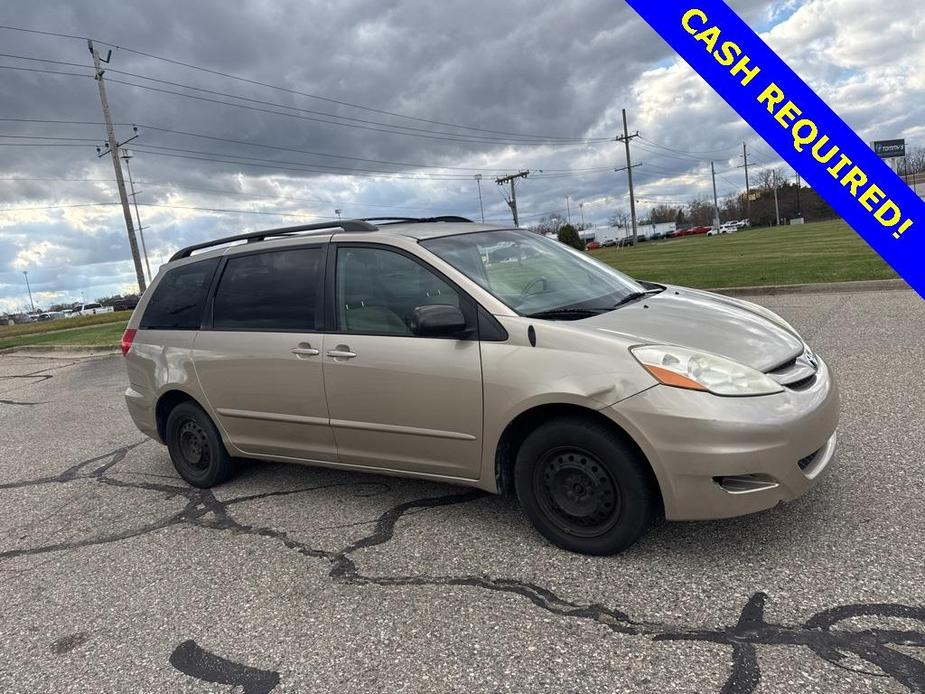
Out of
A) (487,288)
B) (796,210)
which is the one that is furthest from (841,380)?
(796,210)

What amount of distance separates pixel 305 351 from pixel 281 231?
1.08 meters

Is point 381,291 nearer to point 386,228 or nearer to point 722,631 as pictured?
point 386,228

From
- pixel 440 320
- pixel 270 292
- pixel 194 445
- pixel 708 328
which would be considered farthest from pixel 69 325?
pixel 708 328

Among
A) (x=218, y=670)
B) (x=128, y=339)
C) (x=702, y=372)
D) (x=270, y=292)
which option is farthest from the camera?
(x=128, y=339)

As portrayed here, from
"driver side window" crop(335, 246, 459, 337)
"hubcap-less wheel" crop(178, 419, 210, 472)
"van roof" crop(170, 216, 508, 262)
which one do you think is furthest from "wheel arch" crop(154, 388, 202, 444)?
"driver side window" crop(335, 246, 459, 337)

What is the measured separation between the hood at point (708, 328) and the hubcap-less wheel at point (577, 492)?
652 millimetres

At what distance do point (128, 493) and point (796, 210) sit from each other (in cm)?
11540

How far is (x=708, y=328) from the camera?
344 centimetres

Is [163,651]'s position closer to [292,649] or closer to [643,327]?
[292,649]

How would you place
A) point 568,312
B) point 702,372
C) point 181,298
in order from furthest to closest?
1. point 181,298
2. point 568,312
3. point 702,372

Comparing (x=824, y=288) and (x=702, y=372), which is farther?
(x=824, y=288)

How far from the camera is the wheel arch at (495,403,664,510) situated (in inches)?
122

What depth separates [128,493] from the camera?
5.08m

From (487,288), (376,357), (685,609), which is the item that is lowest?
(685,609)
